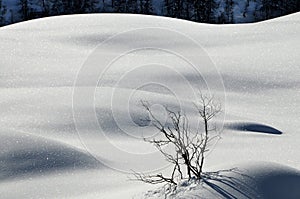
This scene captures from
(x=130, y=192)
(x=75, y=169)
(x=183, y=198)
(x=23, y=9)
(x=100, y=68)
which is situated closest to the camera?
(x=183, y=198)

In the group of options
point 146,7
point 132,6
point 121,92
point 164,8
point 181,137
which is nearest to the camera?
point 181,137

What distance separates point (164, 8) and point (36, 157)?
33.0 meters

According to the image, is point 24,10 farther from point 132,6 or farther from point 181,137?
point 181,137

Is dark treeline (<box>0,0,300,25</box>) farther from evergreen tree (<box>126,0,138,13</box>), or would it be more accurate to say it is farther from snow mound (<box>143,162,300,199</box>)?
snow mound (<box>143,162,300,199</box>)

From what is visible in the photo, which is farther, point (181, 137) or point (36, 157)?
point (181, 137)

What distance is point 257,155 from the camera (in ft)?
23.7

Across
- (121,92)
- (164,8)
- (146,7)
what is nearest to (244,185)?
(121,92)

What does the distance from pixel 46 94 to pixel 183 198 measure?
550 cm

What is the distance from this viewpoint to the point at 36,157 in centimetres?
698

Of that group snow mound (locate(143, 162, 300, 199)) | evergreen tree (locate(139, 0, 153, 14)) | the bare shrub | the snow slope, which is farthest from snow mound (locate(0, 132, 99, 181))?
evergreen tree (locate(139, 0, 153, 14))

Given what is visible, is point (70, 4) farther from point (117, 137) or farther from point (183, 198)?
point (183, 198)

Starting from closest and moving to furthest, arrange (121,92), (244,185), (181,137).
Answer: (244,185), (181,137), (121,92)

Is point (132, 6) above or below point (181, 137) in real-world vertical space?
above

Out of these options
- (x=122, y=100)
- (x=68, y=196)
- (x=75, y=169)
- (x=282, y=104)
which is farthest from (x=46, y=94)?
(x=282, y=104)
